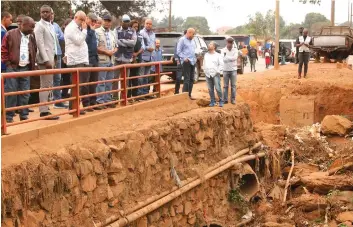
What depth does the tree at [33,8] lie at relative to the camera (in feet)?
81.4

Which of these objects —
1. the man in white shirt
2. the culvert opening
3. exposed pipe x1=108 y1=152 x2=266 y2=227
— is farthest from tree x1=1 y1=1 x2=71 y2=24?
the man in white shirt

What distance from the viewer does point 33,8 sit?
2575 centimetres

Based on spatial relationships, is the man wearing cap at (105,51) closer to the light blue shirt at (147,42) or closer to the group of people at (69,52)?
the group of people at (69,52)

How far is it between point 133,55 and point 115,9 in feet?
62.1

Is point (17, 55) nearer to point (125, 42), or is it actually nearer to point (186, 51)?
point (125, 42)

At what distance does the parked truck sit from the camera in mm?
28344

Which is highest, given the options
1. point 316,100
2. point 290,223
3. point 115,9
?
point 115,9

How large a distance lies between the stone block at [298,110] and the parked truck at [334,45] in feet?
32.6

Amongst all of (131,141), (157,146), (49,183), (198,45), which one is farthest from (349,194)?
(198,45)

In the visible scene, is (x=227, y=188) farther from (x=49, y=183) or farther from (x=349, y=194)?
(x=49, y=183)

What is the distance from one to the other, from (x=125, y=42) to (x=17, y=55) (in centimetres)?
319

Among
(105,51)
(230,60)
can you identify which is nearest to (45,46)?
(105,51)

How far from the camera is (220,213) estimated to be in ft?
42.0

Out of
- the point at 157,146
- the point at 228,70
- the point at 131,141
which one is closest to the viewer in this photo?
the point at 131,141
